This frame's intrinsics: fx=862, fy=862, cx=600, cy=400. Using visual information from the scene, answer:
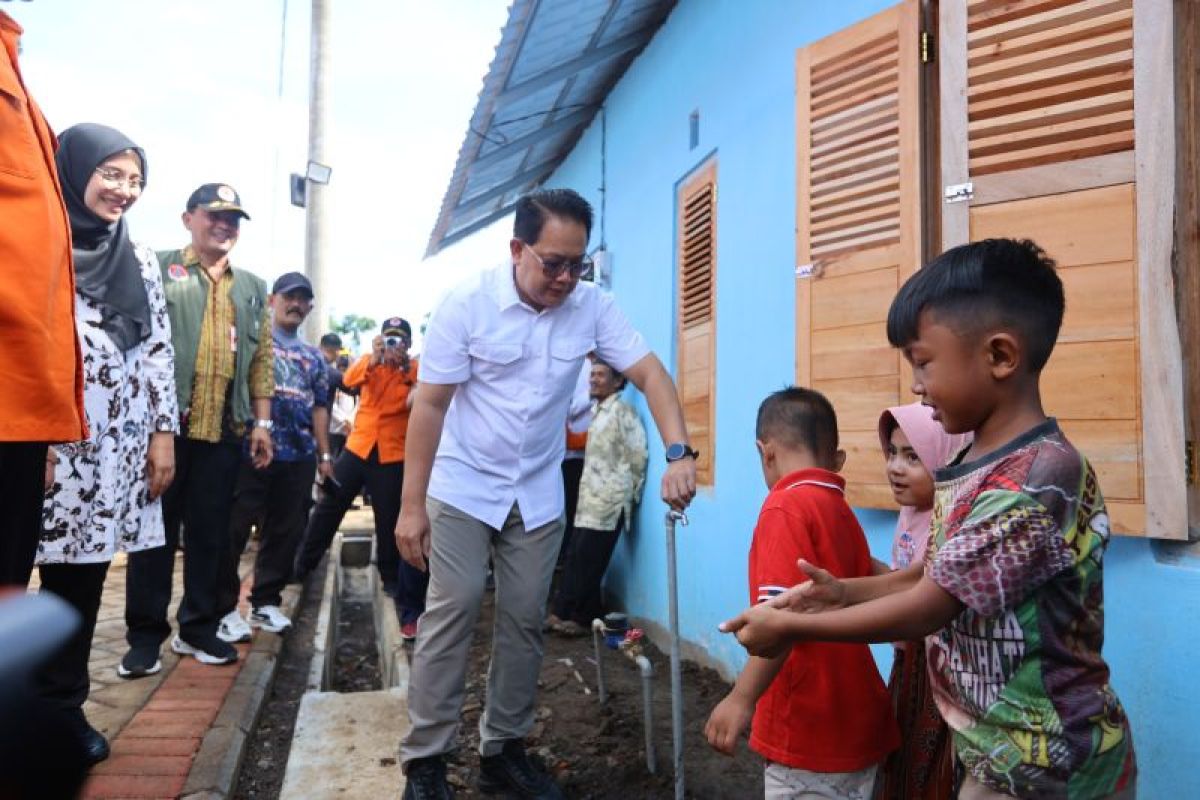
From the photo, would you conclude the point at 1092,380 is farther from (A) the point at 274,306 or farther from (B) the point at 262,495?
(A) the point at 274,306

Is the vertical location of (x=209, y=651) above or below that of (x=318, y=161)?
below

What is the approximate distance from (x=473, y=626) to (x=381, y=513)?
291 centimetres

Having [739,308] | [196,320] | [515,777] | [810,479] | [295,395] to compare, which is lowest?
[515,777]

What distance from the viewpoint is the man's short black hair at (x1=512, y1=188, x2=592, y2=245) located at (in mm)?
2713

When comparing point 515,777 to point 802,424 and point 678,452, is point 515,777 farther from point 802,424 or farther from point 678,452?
point 802,424

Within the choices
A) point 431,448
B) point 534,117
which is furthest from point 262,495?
point 534,117

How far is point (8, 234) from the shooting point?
5.64 feet

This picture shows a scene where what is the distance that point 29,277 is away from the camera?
1.76 metres

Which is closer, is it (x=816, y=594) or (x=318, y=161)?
(x=816, y=594)

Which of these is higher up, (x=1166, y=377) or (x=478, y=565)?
(x=1166, y=377)

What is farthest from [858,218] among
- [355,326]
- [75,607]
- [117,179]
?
[355,326]

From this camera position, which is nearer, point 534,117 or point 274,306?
point 274,306

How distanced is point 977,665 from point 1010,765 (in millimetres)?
155

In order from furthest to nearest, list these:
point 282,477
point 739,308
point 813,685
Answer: point 282,477
point 739,308
point 813,685
